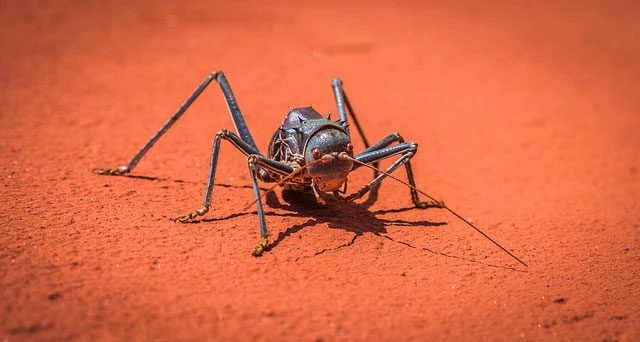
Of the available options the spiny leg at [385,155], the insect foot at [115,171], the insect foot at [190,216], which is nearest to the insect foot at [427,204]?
the spiny leg at [385,155]

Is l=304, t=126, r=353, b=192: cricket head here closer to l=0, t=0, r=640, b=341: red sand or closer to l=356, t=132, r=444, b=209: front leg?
l=356, t=132, r=444, b=209: front leg

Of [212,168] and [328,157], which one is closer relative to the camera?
[328,157]

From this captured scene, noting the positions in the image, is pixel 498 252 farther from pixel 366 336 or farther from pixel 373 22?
pixel 373 22

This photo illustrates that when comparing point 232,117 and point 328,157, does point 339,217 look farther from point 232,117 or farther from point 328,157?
point 232,117

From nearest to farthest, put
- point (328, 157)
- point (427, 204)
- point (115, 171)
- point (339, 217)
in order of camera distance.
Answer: point (328, 157) < point (339, 217) < point (115, 171) < point (427, 204)

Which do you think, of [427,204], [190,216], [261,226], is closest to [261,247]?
[261,226]

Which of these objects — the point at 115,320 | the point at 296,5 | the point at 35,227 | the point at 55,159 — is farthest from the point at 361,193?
the point at 296,5

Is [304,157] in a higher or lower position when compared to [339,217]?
higher

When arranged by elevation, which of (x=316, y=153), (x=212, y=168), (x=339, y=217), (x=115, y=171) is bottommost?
(x=339, y=217)
